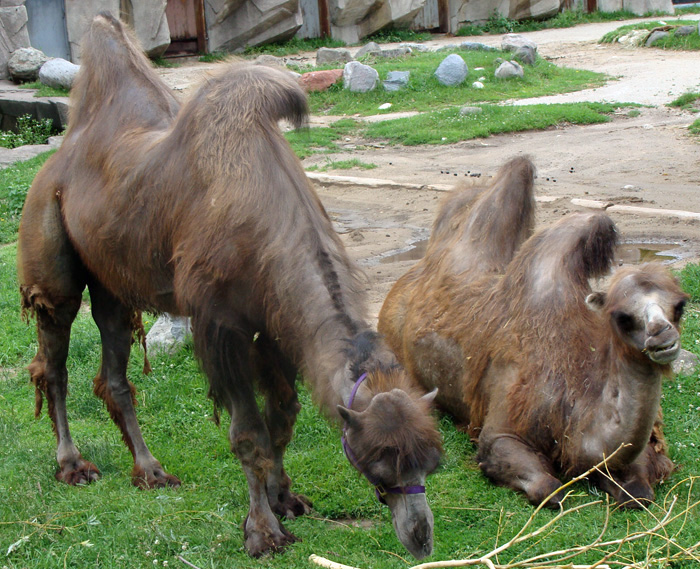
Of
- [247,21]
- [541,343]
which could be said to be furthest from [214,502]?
[247,21]

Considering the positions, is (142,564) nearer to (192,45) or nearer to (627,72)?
(627,72)

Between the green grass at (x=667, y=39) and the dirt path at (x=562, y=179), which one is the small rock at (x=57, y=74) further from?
the green grass at (x=667, y=39)

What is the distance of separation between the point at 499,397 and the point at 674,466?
97 centimetres

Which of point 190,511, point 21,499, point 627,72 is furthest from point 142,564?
point 627,72

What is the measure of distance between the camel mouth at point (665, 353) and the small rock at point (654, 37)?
19.7m

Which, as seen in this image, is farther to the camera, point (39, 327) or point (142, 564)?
point (39, 327)

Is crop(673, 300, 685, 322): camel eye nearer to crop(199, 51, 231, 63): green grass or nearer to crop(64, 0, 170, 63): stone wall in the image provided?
crop(64, 0, 170, 63): stone wall

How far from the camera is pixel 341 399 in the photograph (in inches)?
126

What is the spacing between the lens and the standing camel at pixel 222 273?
3.16m

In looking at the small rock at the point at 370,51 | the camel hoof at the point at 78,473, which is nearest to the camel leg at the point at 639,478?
the camel hoof at the point at 78,473

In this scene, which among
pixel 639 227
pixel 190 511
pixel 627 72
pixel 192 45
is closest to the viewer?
pixel 190 511

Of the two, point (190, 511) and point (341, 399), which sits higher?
point (341, 399)

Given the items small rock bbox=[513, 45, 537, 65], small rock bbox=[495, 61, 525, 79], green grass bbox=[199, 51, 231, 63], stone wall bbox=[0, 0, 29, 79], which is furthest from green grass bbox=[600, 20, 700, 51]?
stone wall bbox=[0, 0, 29, 79]

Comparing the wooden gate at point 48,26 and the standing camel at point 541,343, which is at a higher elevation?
the wooden gate at point 48,26
